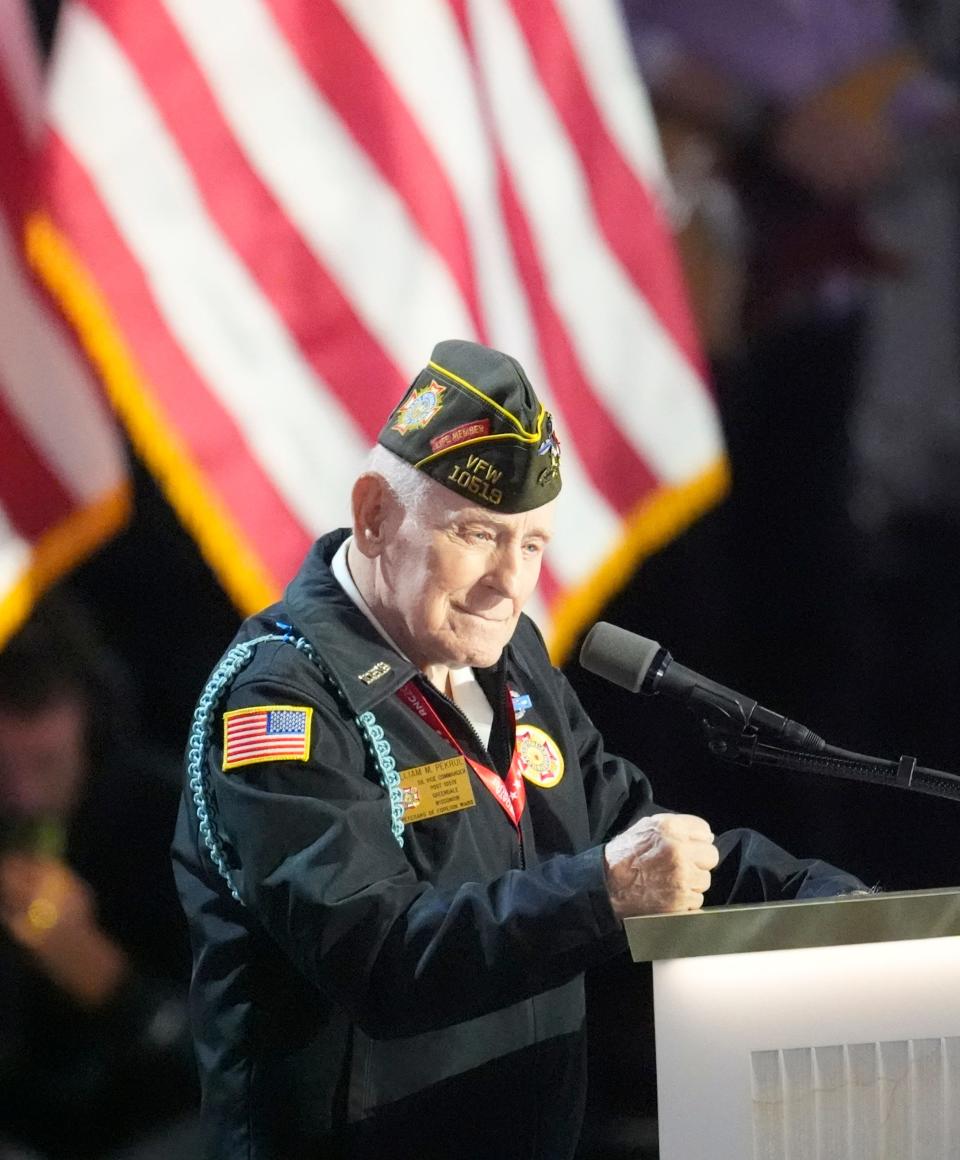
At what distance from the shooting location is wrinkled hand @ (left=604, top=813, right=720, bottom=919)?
5.09ft

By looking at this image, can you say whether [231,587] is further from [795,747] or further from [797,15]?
[797,15]

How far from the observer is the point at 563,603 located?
2609 mm

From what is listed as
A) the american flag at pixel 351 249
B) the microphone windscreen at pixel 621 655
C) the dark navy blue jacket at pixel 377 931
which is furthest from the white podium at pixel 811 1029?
the american flag at pixel 351 249

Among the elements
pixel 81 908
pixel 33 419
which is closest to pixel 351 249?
pixel 33 419

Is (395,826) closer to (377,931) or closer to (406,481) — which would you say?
(377,931)

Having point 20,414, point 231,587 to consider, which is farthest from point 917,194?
point 20,414

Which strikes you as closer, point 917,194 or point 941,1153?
point 941,1153

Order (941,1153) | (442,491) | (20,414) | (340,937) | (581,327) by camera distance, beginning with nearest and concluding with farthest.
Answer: (941,1153) < (340,937) < (442,491) < (20,414) < (581,327)

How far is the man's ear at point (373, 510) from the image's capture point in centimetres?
197

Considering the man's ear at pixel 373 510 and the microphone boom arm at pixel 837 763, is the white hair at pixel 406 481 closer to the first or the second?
the man's ear at pixel 373 510

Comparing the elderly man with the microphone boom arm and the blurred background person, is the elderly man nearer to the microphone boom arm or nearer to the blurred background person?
the microphone boom arm

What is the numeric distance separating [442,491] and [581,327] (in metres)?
0.78

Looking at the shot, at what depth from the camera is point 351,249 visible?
2447mm

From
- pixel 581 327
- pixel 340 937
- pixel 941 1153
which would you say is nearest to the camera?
pixel 941 1153
